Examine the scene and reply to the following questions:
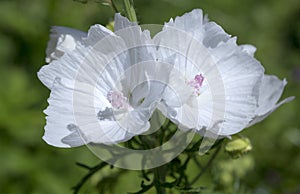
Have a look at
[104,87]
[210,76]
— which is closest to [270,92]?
[210,76]

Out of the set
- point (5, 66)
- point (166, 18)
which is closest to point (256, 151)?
point (166, 18)

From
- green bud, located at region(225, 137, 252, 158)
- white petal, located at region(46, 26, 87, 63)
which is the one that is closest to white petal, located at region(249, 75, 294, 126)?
green bud, located at region(225, 137, 252, 158)

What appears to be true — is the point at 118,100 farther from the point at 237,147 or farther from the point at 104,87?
the point at 237,147

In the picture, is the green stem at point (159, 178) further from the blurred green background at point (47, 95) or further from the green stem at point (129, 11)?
the blurred green background at point (47, 95)

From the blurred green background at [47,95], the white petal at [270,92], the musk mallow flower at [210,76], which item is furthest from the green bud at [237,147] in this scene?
the blurred green background at [47,95]

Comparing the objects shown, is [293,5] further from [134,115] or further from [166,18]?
[134,115]

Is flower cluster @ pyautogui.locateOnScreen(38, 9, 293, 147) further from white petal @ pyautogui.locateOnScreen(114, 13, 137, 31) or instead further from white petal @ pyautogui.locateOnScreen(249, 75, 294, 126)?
white petal @ pyautogui.locateOnScreen(249, 75, 294, 126)
